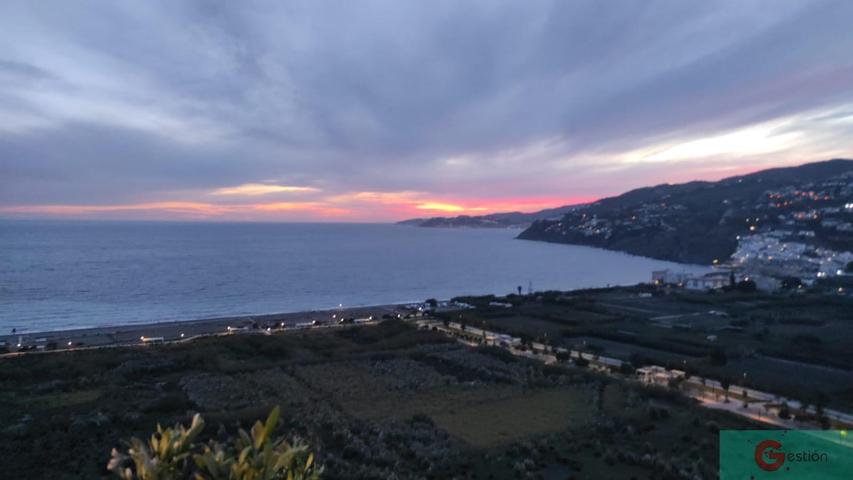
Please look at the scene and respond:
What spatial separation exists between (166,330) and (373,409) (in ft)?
66.2

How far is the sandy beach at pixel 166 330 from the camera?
28016 millimetres

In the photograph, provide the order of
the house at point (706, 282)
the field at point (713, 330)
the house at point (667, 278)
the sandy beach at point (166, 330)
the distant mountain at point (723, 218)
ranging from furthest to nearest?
the distant mountain at point (723, 218)
the house at point (667, 278)
the house at point (706, 282)
the sandy beach at point (166, 330)
the field at point (713, 330)

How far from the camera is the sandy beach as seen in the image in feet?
91.9

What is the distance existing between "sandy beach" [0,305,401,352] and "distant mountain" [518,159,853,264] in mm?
62000

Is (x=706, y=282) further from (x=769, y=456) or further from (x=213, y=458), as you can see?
(x=213, y=458)

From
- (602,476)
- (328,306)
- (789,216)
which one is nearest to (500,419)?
(602,476)

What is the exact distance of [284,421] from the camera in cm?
1515

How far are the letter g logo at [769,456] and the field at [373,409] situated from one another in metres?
1.18

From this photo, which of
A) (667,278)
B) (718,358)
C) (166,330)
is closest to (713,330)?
(718,358)

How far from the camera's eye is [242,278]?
58.2 metres

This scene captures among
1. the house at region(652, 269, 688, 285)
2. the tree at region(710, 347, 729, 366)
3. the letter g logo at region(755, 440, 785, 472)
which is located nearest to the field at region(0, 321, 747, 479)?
the letter g logo at region(755, 440, 785, 472)

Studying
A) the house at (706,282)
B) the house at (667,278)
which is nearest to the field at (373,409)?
the house at (706,282)

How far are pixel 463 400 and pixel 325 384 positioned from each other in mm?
5323

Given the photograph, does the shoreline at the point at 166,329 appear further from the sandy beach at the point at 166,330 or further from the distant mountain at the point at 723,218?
the distant mountain at the point at 723,218
